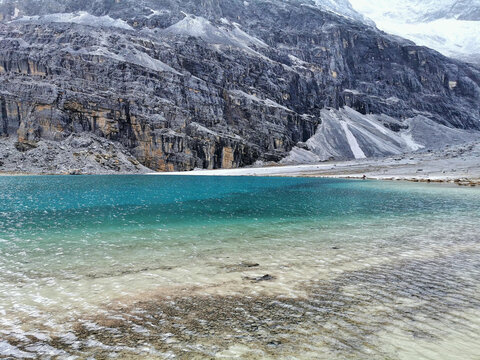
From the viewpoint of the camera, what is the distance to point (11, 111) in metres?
108

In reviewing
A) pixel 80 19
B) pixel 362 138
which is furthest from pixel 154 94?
pixel 362 138

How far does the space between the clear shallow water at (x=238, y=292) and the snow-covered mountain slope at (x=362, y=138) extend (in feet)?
432

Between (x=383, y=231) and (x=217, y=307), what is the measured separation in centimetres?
1358

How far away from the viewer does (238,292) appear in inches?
366

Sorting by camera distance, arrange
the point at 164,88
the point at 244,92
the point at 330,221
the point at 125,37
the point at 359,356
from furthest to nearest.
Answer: the point at 244,92
the point at 125,37
the point at 164,88
the point at 330,221
the point at 359,356

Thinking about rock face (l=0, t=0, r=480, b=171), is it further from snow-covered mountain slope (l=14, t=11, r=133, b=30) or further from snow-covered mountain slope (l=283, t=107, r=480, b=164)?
snow-covered mountain slope (l=283, t=107, r=480, b=164)

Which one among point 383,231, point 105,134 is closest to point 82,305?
point 383,231

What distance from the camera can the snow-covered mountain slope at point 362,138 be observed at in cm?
15525

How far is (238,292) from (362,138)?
169m

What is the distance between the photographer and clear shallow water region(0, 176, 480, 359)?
646 centimetres

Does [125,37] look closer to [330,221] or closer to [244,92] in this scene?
[244,92]

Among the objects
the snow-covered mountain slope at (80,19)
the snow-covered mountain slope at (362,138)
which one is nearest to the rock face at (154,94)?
the snow-covered mountain slope at (80,19)

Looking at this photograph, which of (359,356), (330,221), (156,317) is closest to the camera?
(359,356)

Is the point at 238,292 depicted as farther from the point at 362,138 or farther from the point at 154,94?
the point at 362,138
